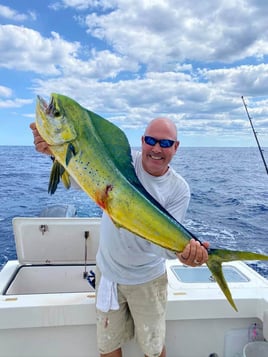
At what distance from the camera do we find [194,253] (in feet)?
4.50

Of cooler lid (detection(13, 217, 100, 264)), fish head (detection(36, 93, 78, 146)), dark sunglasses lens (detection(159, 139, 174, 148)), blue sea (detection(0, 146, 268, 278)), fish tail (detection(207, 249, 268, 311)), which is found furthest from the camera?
blue sea (detection(0, 146, 268, 278))

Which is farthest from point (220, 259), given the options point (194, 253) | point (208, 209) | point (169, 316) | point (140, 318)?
point (208, 209)

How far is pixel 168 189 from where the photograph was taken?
1938mm

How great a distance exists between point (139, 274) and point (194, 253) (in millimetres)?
697

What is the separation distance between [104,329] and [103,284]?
10.7 inches

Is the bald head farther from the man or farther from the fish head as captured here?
the fish head

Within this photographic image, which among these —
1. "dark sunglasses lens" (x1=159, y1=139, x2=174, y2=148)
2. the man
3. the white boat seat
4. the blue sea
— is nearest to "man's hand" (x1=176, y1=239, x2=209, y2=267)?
the man

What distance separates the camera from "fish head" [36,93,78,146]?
1.15 m

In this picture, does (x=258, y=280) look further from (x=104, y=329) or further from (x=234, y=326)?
(x=104, y=329)

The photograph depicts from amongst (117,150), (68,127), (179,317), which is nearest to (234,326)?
(179,317)

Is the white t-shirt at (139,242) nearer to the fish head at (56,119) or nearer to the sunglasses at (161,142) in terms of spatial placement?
the sunglasses at (161,142)

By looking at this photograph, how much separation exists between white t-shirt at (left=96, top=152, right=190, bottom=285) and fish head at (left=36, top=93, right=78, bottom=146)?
2.71 feet

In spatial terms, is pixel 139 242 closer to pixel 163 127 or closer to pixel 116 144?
pixel 163 127

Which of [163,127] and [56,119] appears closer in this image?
[56,119]
